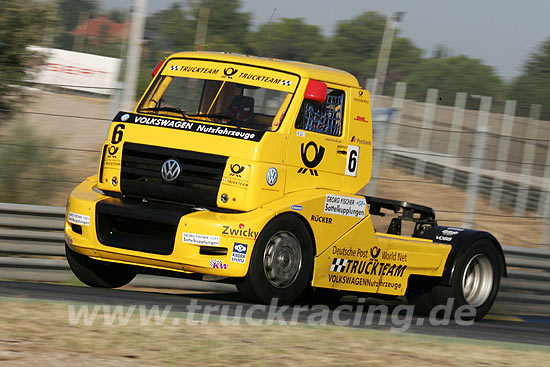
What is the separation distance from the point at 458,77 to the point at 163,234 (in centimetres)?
4164

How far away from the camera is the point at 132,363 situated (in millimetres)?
5352

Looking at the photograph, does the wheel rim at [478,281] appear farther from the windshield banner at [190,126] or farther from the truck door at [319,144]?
the windshield banner at [190,126]

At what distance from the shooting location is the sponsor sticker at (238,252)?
25.4 ft

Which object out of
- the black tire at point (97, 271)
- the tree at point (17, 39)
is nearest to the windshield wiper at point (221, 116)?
the black tire at point (97, 271)

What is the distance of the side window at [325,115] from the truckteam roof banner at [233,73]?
26 centimetres

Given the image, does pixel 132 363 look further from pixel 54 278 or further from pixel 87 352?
pixel 54 278

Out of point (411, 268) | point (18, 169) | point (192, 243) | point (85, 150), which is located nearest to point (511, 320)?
point (411, 268)

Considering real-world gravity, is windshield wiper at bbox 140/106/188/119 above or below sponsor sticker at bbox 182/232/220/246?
above

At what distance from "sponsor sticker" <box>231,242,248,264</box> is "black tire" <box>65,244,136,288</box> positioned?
1296mm

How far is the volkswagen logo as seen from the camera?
8.10 metres

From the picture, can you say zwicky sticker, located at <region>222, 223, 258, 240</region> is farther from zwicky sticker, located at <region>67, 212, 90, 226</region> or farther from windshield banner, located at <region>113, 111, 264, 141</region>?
zwicky sticker, located at <region>67, 212, 90, 226</region>

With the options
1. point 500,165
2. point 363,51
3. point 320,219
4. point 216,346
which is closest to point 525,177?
point 500,165

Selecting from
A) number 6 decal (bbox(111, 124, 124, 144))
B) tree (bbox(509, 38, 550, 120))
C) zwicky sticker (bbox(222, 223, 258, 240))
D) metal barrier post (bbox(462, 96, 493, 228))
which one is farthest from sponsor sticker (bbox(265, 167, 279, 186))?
tree (bbox(509, 38, 550, 120))

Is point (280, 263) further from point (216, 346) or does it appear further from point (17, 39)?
point (17, 39)
